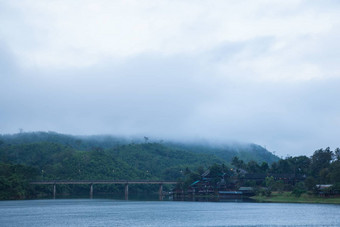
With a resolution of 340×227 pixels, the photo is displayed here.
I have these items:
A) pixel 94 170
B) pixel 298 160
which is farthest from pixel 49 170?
pixel 298 160

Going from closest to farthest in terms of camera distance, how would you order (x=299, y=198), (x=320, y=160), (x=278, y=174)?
(x=299, y=198), (x=320, y=160), (x=278, y=174)

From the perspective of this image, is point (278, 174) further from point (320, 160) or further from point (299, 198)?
point (299, 198)

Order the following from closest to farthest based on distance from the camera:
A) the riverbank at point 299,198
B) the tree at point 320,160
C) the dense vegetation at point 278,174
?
the riverbank at point 299,198 < the dense vegetation at point 278,174 < the tree at point 320,160

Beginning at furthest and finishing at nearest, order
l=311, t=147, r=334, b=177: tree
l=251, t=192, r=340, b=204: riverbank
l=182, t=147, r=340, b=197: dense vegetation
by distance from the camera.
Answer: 1. l=311, t=147, r=334, b=177: tree
2. l=182, t=147, r=340, b=197: dense vegetation
3. l=251, t=192, r=340, b=204: riverbank

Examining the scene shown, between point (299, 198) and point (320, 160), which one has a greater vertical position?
point (320, 160)

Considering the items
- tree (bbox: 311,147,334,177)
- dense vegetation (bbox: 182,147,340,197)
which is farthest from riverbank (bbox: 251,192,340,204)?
tree (bbox: 311,147,334,177)

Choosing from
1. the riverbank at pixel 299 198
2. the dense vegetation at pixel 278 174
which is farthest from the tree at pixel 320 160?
the riverbank at pixel 299 198

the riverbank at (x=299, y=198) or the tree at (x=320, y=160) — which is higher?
the tree at (x=320, y=160)

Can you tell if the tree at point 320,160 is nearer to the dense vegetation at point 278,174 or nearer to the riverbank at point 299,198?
the dense vegetation at point 278,174

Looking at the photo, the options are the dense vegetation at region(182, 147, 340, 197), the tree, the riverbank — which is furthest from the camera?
the tree

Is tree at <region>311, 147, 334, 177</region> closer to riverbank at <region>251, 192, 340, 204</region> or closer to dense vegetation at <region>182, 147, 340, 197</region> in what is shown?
dense vegetation at <region>182, 147, 340, 197</region>

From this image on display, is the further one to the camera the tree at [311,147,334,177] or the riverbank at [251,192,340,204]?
the tree at [311,147,334,177]

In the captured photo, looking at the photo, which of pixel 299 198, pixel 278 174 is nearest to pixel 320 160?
pixel 278 174

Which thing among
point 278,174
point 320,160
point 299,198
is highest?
point 320,160
